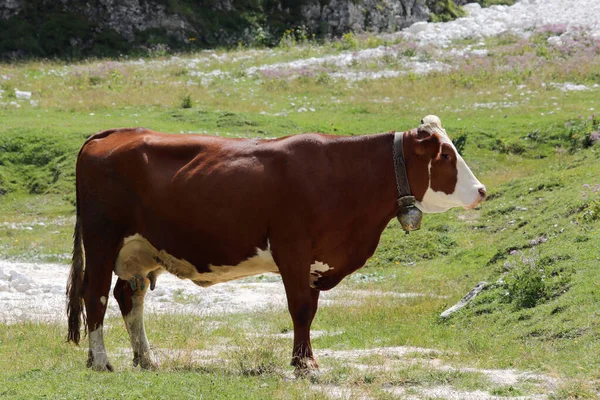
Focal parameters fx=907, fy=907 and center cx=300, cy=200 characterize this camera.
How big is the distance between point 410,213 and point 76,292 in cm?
403

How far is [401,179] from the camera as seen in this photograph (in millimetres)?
10094

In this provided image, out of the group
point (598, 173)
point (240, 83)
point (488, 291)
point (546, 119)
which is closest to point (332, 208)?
point (488, 291)

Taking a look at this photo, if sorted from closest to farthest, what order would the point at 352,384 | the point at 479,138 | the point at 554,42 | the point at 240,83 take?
the point at 352,384, the point at 479,138, the point at 240,83, the point at 554,42

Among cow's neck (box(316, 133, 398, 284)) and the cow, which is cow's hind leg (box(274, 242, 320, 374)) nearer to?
the cow

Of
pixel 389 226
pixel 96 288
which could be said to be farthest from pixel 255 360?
pixel 389 226

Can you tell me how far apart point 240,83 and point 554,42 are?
636 inches

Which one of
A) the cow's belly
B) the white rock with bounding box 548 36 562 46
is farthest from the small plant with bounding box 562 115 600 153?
the cow's belly

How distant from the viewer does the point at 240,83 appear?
131 feet

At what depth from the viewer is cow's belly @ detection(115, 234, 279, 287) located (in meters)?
10.0

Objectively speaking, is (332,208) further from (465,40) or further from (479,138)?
(465,40)

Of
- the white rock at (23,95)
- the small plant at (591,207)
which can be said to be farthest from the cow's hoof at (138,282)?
the white rock at (23,95)

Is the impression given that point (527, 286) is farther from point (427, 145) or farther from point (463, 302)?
point (427, 145)

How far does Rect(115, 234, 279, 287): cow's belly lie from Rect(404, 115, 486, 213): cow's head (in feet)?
6.09

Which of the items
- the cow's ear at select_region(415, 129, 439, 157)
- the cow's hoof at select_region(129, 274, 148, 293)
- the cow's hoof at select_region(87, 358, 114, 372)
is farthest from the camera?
the cow's hoof at select_region(129, 274, 148, 293)
